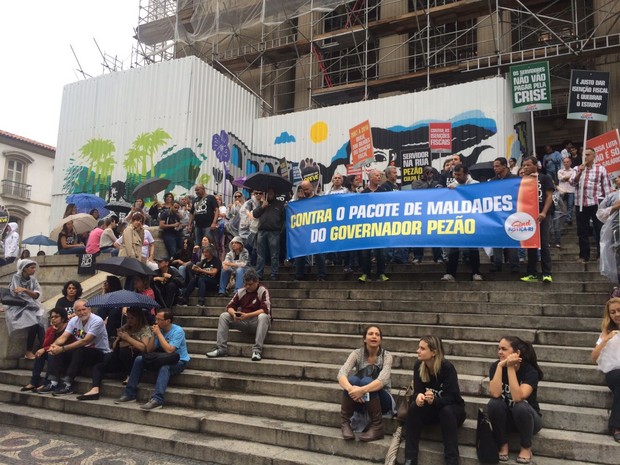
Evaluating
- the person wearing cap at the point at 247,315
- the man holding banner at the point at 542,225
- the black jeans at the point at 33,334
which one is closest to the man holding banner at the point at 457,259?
the man holding banner at the point at 542,225

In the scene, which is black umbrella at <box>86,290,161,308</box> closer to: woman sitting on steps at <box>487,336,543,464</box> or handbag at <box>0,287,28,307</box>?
handbag at <box>0,287,28,307</box>

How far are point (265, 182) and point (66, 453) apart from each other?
5.85 meters

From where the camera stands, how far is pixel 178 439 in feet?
18.0

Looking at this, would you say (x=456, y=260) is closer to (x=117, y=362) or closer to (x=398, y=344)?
(x=398, y=344)

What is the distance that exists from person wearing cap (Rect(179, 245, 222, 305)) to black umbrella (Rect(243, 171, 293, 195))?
4.82ft

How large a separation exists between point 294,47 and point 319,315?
15.6 meters

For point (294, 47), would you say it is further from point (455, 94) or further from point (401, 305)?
point (401, 305)

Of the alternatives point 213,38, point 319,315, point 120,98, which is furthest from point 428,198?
point 213,38

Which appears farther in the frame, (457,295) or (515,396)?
(457,295)

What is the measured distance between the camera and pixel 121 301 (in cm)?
697

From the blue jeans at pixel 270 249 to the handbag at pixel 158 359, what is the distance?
3167mm

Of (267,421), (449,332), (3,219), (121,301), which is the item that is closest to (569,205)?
(449,332)

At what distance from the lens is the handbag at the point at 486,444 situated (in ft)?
14.3

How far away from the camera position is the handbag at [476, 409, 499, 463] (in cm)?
436
